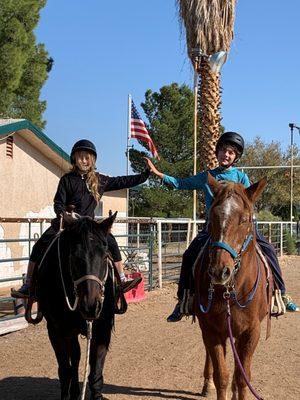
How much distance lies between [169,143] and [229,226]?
38.4 m

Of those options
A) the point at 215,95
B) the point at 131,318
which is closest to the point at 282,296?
the point at 131,318

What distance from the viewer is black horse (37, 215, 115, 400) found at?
396 cm

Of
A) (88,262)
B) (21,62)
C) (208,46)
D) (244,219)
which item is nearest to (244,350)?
(244,219)

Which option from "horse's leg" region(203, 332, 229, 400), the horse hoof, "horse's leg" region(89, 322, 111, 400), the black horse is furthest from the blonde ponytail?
the horse hoof

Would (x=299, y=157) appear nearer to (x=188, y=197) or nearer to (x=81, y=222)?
(x=188, y=197)

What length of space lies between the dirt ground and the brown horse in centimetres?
115

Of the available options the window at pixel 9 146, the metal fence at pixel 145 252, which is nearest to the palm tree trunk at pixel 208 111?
the metal fence at pixel 145 252

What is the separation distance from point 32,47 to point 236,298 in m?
25.6

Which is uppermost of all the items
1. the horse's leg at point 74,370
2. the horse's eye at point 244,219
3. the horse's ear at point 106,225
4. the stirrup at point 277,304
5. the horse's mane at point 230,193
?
the horse's mane at point 230,193

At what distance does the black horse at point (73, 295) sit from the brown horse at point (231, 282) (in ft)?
2.73

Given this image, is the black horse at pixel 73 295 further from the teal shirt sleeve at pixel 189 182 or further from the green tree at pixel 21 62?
the green tree at pixel 21 62

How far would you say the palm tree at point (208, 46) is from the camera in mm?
15094

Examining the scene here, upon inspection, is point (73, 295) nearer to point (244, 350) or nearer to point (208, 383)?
point (244, 350)

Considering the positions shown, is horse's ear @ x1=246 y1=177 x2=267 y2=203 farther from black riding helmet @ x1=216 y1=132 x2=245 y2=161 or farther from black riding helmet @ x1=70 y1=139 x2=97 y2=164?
black riding helmet @ x1=70 y1=139 x2=97 y2=164
